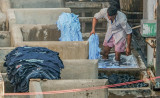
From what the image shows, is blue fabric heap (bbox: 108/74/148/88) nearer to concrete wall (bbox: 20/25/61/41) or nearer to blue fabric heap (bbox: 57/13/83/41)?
blue fabric heap (bbox: 57/13/83/41)

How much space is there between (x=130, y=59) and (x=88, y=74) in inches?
153

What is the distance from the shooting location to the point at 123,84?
46.9 ft

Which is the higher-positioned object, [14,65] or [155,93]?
[14,65]

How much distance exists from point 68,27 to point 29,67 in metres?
5.10

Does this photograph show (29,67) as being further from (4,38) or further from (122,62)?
(122,62)

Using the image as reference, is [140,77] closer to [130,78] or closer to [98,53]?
[130,78]

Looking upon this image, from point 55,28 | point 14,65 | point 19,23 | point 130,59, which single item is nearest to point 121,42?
point 130,59

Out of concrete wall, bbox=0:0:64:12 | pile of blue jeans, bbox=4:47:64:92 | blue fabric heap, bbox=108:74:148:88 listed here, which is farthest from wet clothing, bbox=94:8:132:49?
pile of blue jeans, bbox=4:47:64:92

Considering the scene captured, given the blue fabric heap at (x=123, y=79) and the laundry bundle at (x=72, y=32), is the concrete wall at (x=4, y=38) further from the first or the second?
the blue fabric heap at (x=123, y=79)

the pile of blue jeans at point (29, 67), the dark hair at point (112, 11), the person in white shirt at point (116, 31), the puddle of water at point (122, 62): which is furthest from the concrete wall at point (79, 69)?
the puddle of water at point (122, 62)

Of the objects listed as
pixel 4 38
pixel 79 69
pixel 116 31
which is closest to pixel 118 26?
pixel 116 31

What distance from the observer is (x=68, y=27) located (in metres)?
16.0

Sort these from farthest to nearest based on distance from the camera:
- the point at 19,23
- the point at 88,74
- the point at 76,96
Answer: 1. the point at 19,23
2. the point at 88,74
3. the point at 76,96

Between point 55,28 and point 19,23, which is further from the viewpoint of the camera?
point 19,23
